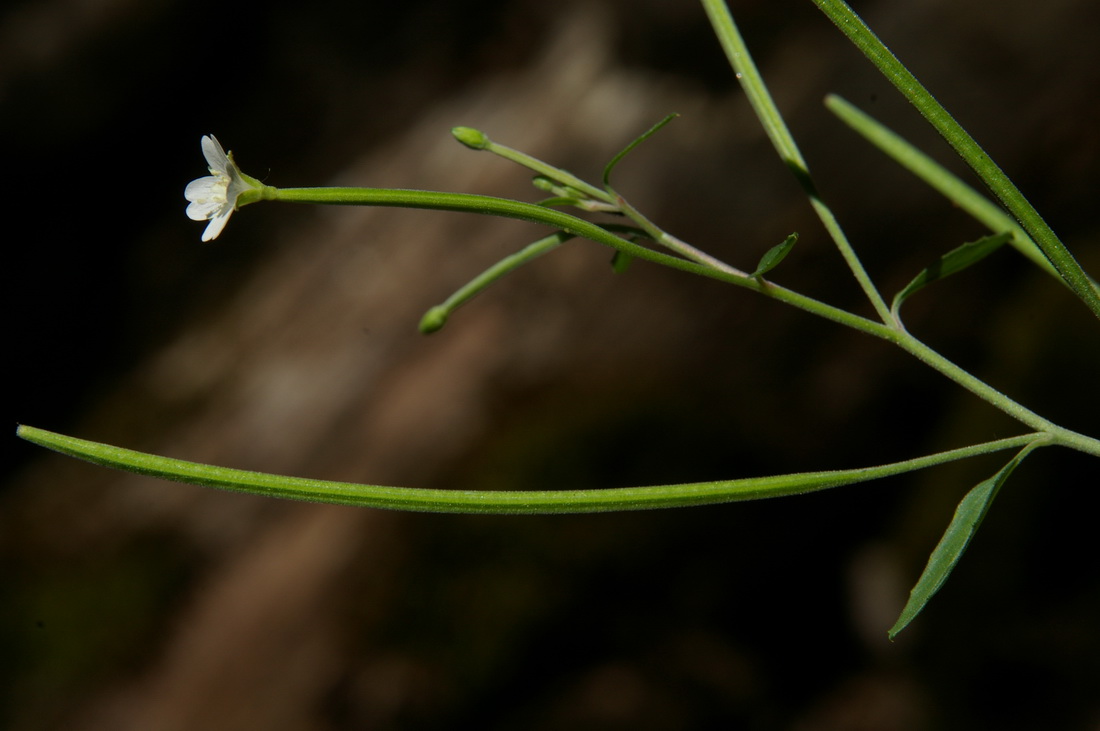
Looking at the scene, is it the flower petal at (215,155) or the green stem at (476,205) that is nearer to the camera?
the green stem at (476,205)

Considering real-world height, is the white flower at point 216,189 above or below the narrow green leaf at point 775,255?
above

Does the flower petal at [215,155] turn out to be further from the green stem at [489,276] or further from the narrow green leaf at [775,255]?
the narrow green leaf at [775,255]

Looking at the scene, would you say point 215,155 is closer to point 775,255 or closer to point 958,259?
point 775,255

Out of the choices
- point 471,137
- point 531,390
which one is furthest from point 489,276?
point 531,390

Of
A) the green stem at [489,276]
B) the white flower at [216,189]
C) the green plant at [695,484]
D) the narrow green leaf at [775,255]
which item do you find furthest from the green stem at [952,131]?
the white flower at [216,189]

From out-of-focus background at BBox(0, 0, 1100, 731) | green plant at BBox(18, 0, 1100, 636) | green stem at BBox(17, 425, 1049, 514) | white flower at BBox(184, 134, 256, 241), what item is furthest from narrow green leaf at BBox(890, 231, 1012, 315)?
out-of-focus background at BBox(0, 0, 1100, 731)

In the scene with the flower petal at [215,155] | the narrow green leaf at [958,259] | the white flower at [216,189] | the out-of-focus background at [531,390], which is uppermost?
the flower petal at [215,155]

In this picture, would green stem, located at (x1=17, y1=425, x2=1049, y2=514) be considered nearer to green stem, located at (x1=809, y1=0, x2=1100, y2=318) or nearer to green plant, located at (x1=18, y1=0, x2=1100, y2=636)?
green plant, located at (x1=18, y1=0, x2=1100, y2=636)
